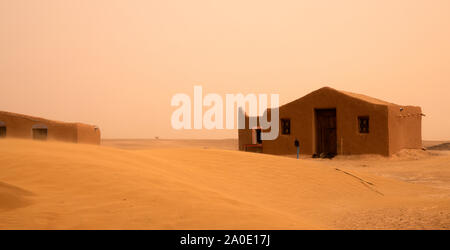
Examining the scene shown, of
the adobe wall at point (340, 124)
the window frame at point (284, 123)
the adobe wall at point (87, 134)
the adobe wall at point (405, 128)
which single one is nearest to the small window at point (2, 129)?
the adobe wall at point (87, 134)

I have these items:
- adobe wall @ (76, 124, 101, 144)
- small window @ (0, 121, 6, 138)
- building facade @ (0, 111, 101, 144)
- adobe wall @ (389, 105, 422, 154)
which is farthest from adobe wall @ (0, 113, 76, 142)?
adobe wall @ (389, 105, 422, 154)

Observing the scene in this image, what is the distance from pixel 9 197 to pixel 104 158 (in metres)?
3.68

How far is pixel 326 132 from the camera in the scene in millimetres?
25391

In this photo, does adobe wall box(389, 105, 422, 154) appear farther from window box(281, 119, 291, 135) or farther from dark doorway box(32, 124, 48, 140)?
dark doorway box(32, 124, 48, 140)

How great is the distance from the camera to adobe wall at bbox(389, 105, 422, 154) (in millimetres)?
23828

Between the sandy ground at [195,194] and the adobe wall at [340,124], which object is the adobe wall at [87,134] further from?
the sandy ground at [195,194]

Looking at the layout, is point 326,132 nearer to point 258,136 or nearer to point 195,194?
point 258,136

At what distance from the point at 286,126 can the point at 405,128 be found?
7.04m

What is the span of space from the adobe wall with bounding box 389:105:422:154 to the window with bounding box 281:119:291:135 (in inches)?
231

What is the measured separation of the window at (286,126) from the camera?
26609 millimetres

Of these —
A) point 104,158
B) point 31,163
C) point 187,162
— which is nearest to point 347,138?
point 187,162

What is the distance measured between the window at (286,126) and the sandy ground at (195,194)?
12763 millimetres
